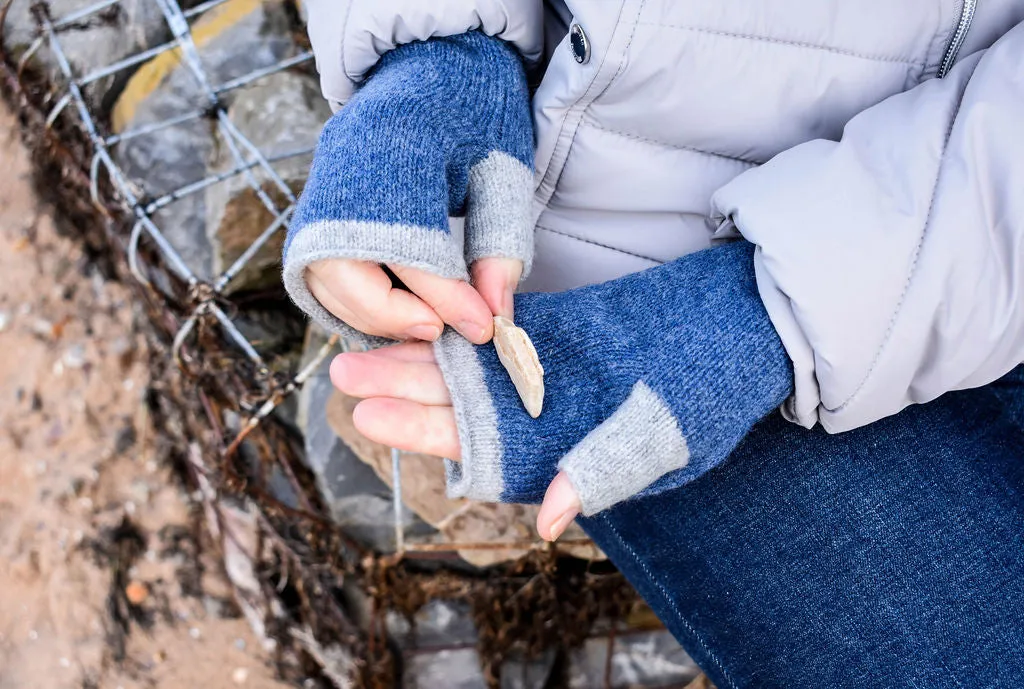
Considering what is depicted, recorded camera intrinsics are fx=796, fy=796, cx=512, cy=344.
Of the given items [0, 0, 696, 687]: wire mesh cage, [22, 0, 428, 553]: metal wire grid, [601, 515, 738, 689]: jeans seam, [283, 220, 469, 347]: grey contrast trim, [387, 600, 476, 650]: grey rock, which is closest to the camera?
[283, 220, 469, 347]: grey contrast trim

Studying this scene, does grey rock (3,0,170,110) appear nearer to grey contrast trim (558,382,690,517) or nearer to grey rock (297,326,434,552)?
grey rock (297,326,434,552)

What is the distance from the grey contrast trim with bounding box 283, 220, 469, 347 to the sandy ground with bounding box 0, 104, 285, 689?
130cm

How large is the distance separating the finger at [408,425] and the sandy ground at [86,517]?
1.17 m

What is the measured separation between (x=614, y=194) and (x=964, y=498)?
0.58 meters

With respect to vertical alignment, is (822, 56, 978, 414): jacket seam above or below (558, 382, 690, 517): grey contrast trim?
above

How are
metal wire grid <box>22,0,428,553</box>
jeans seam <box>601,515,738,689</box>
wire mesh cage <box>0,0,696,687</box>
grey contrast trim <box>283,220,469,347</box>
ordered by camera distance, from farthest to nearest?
wire mesh cage <box>0,0,696,687</box> → metal wire grid <box>22,0,428,553</box> → jeans seam <box>601,515,738,689</box> → grey contrast trim <box>283,220,469,347</box>

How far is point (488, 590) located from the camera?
1713 millimetres

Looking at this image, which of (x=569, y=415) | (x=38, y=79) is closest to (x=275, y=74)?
(x=38, y=79)

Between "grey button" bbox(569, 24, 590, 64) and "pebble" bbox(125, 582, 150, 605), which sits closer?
"grey button" bbox(569, 24, 590, 64)

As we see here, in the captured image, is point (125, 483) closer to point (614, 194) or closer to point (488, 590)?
point (488, 590)

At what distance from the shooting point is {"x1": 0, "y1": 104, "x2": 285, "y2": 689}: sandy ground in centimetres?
178

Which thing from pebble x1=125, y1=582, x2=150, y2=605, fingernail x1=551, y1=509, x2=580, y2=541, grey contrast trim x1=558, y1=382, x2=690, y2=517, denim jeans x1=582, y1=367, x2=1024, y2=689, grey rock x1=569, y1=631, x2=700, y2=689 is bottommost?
grey rock x1=569, y1=631, x2=700, y2=689

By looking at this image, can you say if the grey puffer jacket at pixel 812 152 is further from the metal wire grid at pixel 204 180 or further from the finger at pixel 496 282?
the metal wire grid at pixel 204 180

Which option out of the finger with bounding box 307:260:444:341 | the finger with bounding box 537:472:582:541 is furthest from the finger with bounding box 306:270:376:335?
the finger with bounding box 537:472:582:541
